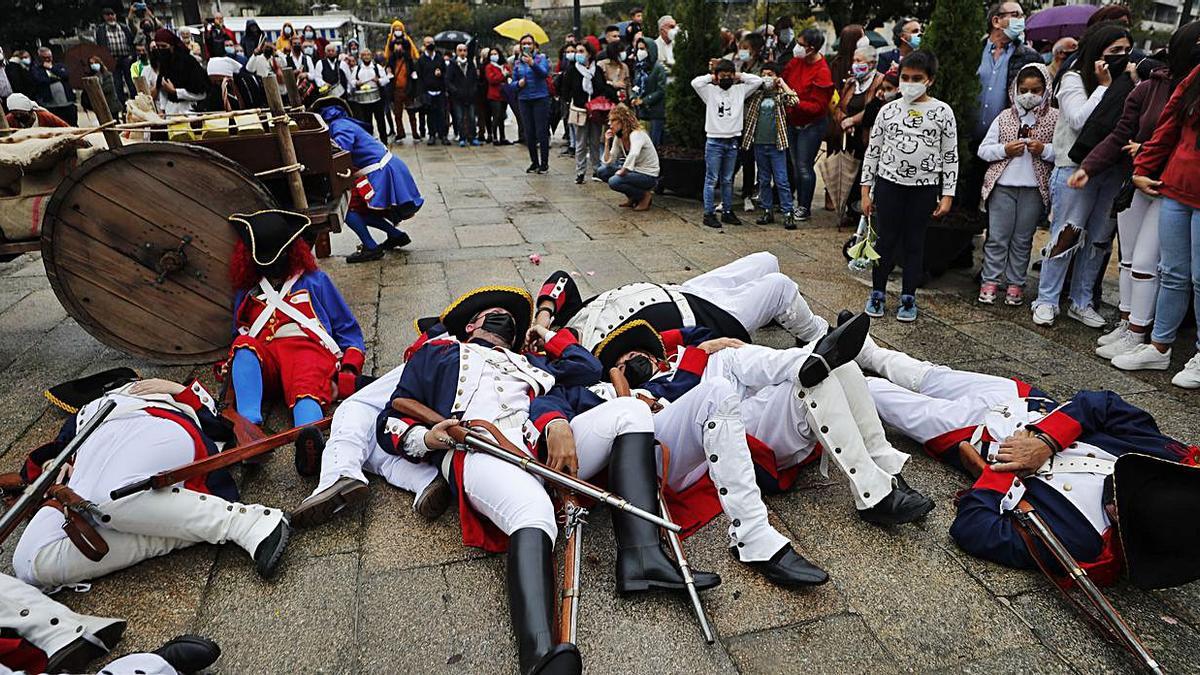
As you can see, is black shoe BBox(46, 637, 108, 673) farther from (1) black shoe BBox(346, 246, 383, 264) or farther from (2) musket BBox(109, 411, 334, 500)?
(1) black shoe BBox(346, 246, 383, 264)

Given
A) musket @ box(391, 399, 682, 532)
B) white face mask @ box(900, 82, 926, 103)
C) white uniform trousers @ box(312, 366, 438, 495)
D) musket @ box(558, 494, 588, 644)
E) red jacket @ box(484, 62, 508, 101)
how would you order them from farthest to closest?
red jacket @ box(484, 62, 508, 101), white face mask @ box(900, 82, 926, 103), white uniform trousers @ box(312, 366, 438, 495), musket @ box(391, 399, 682, 532), musket @ box(558, 494, 588, 644)

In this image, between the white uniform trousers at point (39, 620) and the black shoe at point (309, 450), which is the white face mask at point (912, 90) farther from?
Answer: the white uniform trousers at point (39, 620)

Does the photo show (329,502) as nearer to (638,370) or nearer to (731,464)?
(638,370)

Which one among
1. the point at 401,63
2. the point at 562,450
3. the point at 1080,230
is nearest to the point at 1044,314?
the point at 1080,230

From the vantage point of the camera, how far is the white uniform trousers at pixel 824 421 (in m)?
2.73

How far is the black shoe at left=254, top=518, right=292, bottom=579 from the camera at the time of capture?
8.68 feet

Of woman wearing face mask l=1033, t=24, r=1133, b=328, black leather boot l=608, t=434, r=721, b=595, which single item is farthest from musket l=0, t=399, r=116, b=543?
woman wearing face mask l=1033, t=24, r=1133, b=328

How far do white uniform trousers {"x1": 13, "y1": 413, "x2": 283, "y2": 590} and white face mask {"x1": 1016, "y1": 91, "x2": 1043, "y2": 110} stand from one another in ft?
17.3

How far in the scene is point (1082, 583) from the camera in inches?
91.4

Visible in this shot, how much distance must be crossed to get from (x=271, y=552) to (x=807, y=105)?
680 cm

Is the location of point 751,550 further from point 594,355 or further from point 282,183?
point 282,183

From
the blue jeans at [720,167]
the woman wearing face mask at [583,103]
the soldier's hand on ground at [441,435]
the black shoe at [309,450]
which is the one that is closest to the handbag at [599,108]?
the woman wearing face mask at [583,103]

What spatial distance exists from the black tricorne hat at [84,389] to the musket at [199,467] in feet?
3.22

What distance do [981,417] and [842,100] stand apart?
5532 millimetres
